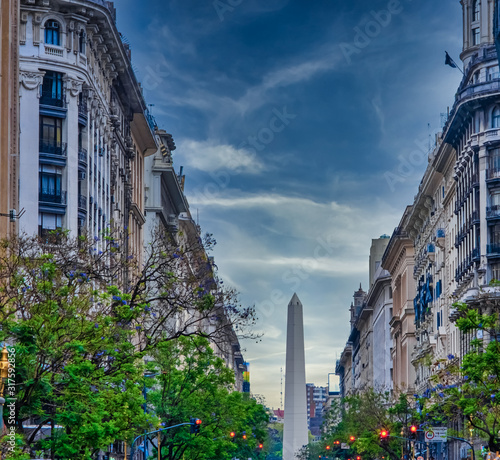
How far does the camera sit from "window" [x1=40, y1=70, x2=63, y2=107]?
232 feet

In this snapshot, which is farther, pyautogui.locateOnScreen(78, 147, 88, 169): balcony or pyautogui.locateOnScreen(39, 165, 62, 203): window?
pyautogui.locateOnScreen(78, 147, 88, 169): balcony

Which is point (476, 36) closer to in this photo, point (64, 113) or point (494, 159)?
point (494, 159)

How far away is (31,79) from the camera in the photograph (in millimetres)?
69812

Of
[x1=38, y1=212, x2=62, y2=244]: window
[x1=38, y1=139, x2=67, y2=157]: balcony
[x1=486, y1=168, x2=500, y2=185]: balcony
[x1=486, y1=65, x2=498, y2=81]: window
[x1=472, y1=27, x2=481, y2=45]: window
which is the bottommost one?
[x1=38, y1=212, x2=62, y2=244]: window

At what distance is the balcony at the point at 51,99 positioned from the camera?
7069cm

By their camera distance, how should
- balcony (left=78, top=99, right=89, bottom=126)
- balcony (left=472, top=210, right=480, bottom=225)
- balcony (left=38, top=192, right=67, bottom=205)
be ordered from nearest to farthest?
balcony (left=38, top=192, right=67, bottom=205), balcony (left=78, top=99, right=89, bottom=126), balcony (left=472, top=210, right=480, bottom=225)

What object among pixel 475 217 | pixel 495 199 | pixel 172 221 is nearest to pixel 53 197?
pixel 475 217

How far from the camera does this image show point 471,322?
168ft

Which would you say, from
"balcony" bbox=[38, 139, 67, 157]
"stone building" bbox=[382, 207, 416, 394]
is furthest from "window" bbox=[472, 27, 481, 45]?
"stone building" bbox=[382, 207, 416, 394]

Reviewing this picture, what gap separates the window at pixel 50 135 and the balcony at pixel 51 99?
2.82 feet

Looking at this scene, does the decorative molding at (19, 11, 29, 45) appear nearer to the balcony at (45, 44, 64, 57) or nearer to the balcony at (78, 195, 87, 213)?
the balcony at (45, 44, 64, 57)

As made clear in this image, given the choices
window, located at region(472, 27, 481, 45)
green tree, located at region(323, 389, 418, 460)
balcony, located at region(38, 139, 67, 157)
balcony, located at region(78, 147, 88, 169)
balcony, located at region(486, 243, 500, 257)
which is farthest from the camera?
green tree, located at region(323, 389, 418, 460)

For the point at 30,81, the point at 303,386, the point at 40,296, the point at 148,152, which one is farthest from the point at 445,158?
the point at 303,386

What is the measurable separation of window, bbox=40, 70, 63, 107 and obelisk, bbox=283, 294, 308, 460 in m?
106
